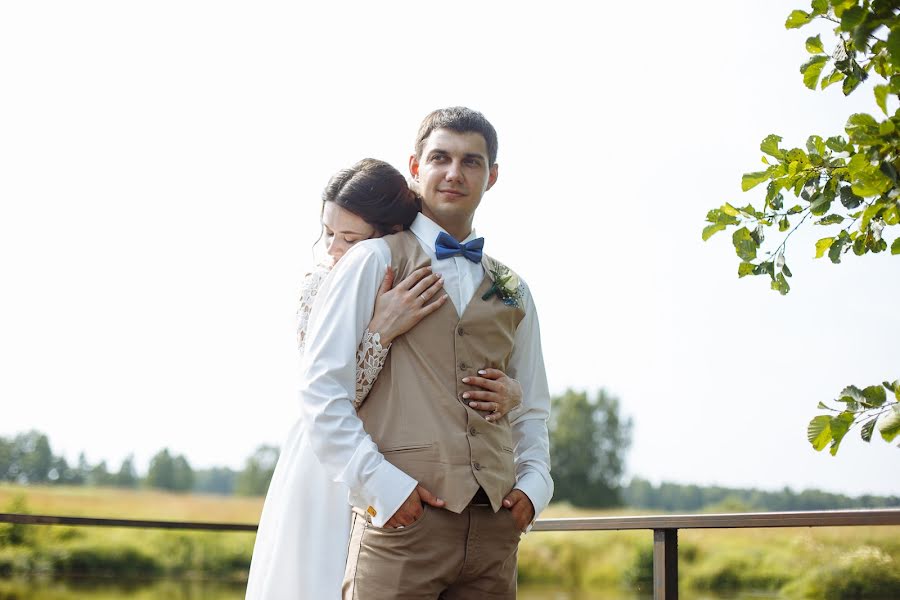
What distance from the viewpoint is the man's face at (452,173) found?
1.71 m

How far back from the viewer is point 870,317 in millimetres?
29328

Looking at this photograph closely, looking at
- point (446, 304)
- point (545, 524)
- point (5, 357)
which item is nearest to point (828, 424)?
point (446, 304)

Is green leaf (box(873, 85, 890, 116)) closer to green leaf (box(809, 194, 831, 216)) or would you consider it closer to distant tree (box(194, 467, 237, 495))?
green leaf (box(809, 194, 831, 216))

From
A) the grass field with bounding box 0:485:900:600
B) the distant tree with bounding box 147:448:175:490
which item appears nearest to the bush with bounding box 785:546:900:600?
the grass field with bounding box 0:485:900:600

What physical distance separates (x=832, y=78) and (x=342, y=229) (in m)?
1.15

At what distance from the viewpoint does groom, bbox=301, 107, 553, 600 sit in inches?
56.4

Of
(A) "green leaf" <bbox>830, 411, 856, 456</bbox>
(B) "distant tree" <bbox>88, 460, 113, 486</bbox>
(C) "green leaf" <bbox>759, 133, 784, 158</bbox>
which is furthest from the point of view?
(B) "distant tree" <bbox>88, 460, 113, 486</bbox>

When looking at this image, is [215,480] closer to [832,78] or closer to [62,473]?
[62,473]

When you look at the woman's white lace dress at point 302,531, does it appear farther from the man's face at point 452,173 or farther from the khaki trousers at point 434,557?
the man's face at point 452,173

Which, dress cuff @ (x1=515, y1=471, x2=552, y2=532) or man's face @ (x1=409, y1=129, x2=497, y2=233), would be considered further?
man's face @ (x1=409, y1=129, x2=497, y2=233)

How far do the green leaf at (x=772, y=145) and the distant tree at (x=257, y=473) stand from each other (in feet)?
82.6

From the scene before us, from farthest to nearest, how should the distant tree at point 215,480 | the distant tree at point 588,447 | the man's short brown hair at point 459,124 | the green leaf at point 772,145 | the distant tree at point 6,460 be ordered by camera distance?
the distant tree at point 588,447 → the distant tree at point 215,480 → the distant tree at point 6,460 → the man's short brown hair at point 459,124 → the green leaf at point 772,145

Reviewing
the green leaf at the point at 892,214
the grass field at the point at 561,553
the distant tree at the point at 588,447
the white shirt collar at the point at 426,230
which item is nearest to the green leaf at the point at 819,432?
the green leaf at the point at 892,214

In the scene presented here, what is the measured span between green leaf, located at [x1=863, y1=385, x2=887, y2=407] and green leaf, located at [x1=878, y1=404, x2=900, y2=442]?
0.8 inches
